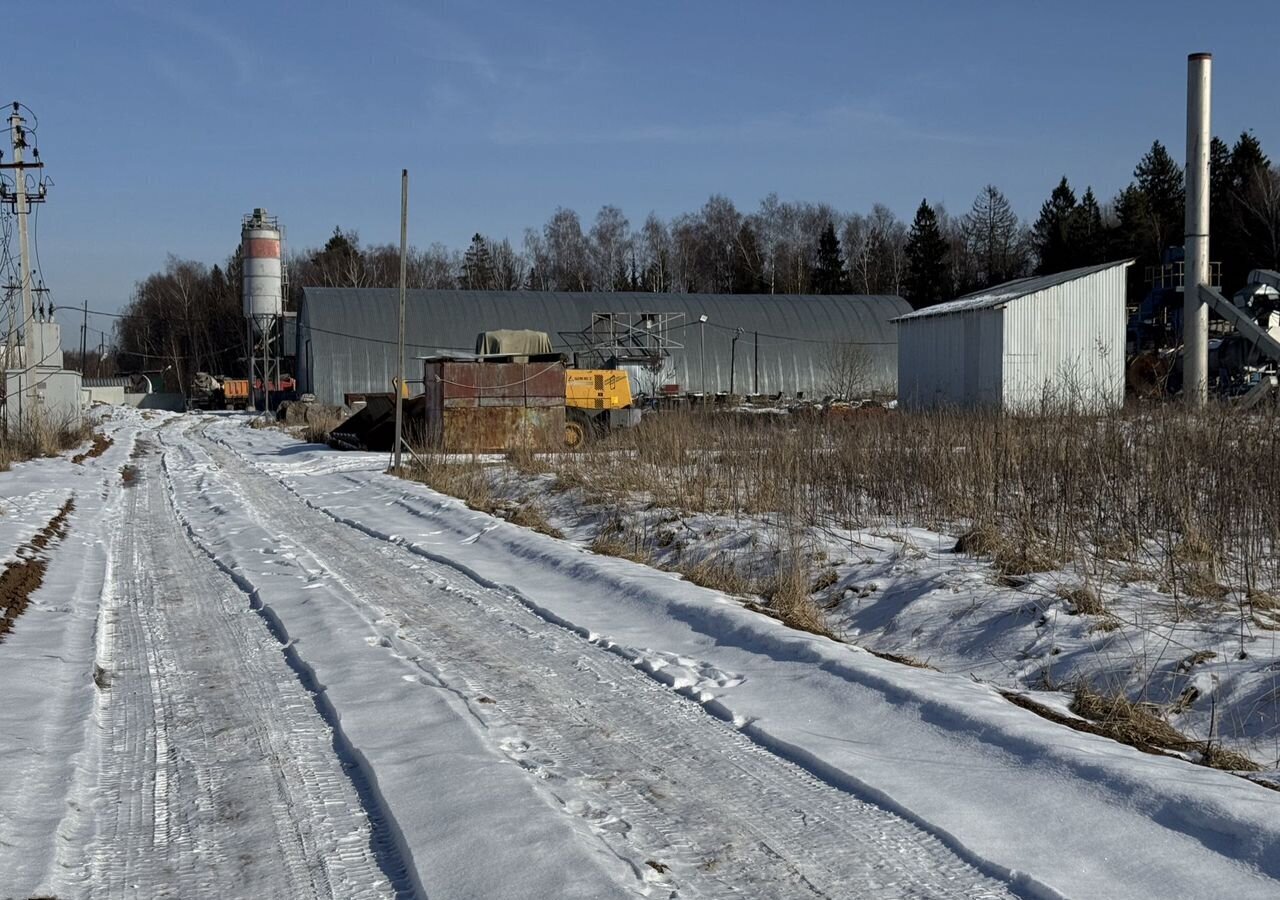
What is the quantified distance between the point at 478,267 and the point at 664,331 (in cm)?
6287

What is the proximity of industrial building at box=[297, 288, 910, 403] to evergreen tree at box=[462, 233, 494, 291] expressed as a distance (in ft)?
166

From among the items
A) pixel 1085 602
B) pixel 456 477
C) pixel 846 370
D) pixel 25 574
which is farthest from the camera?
pixel 846 370

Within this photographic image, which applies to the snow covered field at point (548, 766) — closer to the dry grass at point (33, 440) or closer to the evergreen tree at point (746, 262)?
the dry grass at point (33, 440)

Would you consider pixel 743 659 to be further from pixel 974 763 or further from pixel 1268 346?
pixel 1268 346

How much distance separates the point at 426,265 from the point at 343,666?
11455 cm

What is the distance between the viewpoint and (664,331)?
53.0m

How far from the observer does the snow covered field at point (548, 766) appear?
4.02m

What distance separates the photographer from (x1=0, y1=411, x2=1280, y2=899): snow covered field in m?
4.02

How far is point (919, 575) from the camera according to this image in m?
8.78

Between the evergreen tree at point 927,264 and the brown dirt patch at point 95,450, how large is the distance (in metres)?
61.0

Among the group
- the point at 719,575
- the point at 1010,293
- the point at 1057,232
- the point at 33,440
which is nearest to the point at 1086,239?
the point at 1057,232

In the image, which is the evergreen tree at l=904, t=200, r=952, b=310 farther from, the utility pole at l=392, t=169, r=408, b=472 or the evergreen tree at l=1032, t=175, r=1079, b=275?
the utility pole at l=392, t=169, r=408, b=472

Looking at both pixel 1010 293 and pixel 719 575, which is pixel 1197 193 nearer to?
pixel 1010 293

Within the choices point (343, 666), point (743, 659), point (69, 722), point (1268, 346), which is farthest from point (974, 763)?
point (1268, 346)
